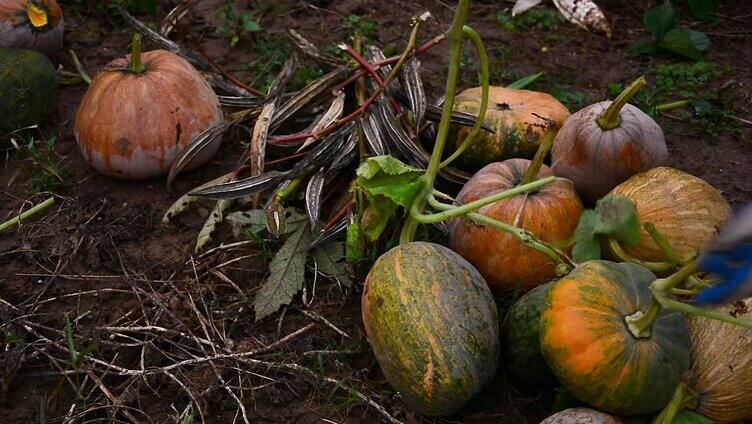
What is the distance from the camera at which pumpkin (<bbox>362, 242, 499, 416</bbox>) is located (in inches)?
104

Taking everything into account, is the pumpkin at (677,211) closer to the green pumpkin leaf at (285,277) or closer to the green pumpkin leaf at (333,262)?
the green pumpkin leaf at (333,262)

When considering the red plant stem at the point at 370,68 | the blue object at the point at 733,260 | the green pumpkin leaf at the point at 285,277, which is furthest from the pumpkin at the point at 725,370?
the red plant stem at the point at 370,68

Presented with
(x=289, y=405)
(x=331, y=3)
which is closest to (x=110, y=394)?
(x=289, y=405)

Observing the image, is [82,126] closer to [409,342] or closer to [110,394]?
[110,394]

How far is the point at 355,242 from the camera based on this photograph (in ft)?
10.4

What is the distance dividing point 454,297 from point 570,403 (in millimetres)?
512

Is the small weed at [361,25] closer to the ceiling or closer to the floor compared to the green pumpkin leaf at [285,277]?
closer to the ceiling

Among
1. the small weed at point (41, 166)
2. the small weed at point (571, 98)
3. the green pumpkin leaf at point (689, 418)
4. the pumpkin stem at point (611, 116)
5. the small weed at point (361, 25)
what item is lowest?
the small weed at point (41, 166)

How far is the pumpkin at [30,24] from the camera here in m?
4.26

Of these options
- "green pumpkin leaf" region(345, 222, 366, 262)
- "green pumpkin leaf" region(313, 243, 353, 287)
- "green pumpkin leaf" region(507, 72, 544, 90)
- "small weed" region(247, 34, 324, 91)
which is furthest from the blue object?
"small weed" region(247, 34, 324, 91)

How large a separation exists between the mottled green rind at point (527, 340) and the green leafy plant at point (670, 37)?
2468 millimetres

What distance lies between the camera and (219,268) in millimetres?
3461

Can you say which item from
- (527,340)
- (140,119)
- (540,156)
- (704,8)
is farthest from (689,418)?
(704,8)

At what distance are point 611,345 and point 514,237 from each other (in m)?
0.71
